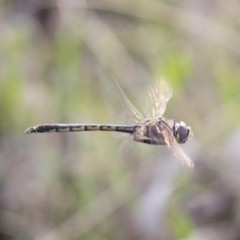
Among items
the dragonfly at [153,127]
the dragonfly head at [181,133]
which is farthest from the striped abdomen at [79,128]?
the dragonfly head at [181,133]

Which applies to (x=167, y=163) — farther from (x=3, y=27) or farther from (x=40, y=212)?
(x=3, y=27)

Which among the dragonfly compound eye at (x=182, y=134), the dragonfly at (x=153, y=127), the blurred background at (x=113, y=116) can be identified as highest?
the blurred background at (x=113, y=116)

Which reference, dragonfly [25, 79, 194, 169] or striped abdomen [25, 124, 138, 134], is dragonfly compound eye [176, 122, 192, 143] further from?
striped abdomen [25, 124, 138, 134]

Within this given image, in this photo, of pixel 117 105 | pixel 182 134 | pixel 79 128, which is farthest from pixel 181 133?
pixel 79 128

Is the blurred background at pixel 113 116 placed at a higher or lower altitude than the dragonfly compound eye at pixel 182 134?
higher

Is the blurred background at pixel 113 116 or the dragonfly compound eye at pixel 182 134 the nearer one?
the dragonfly compound eye at pixel 182 134

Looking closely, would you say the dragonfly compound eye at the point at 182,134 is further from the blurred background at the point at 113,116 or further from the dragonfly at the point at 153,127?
the blurred background at the point at 113,116

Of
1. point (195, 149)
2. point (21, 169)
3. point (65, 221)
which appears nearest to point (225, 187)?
point (195, 149)

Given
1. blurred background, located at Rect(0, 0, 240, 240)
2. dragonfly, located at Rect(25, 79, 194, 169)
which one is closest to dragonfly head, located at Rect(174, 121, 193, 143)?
dragonfly, located at Rect(25, 79, 194, 169)
